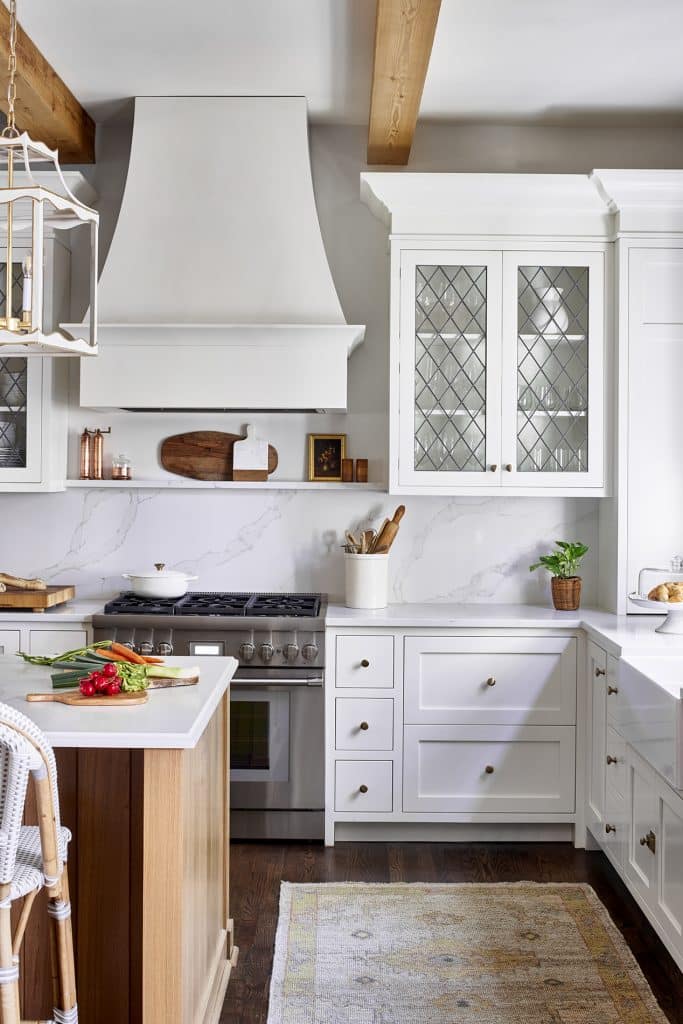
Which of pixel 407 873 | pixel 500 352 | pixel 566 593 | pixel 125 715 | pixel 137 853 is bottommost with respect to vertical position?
pixel 407 873

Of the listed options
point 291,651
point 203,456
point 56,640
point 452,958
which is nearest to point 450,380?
point 203,456

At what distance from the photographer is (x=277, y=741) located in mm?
3734

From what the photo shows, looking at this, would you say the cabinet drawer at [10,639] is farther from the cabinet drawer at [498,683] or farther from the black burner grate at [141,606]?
the cabinet drawer at [498,683]

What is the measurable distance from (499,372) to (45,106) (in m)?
2.03

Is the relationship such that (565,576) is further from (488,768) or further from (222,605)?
(222,605)

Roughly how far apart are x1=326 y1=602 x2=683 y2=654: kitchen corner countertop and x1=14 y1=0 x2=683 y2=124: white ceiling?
2.10 meters

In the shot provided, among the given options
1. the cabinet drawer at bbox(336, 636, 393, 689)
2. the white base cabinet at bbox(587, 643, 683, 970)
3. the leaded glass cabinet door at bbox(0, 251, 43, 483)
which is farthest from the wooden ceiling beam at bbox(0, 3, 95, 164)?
the white base cabinet at bbox(587, 643, 683, 970)

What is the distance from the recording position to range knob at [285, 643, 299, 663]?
3721 mm

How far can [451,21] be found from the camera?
10.4 feet

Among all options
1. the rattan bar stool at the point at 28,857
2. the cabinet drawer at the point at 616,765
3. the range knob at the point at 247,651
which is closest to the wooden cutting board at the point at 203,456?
the range knob at the point at 247,651

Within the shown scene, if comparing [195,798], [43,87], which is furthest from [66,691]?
[43,87]

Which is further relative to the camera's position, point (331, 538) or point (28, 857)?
point (331, 538)

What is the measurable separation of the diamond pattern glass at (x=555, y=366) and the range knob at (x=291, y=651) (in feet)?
3.83

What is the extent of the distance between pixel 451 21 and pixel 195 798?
2594mm
